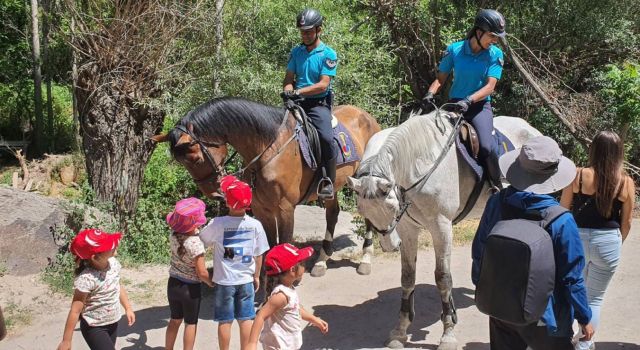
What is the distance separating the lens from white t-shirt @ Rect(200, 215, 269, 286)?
4.57 m

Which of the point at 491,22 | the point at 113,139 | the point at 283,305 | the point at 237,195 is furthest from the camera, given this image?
the point at 113,139

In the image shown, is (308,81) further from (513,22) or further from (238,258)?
(513,22)

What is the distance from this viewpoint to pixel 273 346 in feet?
12.4

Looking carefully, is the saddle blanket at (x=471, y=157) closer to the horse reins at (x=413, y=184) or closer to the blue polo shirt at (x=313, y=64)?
the horse reins at (x=413, y=184)

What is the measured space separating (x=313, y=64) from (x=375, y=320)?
2.75 m

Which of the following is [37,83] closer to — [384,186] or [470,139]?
[470,139]

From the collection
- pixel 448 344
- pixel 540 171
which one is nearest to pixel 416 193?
pixel 448 344

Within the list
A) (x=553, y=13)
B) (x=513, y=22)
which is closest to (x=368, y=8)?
(x=513, y=22)

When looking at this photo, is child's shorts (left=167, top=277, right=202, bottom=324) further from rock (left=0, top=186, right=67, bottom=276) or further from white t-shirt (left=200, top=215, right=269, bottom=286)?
rock (left=0, top=186, right=67, bottom=276)

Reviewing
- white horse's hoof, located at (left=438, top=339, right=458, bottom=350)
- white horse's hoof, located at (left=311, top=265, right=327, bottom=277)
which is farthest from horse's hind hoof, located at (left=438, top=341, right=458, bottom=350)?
white horse's hoof, located at (left=311, top=265, right=327, bottom=277)

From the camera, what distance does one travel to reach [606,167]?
4.11 meters

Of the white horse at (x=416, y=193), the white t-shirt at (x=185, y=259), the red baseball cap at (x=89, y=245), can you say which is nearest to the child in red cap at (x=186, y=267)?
the white t-shirt at (x=185, y=259)

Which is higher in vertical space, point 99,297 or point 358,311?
point 99,297

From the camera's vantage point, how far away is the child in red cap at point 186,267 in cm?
461
